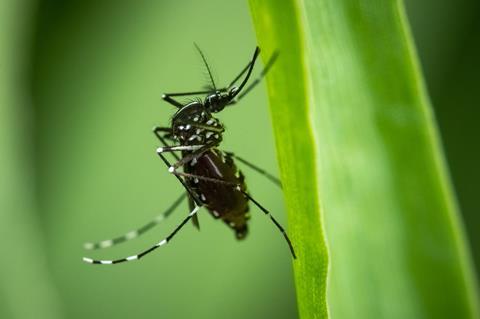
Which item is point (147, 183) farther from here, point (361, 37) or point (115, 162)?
point (361, 37)

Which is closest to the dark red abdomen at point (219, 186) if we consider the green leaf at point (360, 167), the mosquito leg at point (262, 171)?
the mosquito leg at point (262, 171)

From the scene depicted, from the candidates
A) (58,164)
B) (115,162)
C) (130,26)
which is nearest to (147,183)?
(115,162)

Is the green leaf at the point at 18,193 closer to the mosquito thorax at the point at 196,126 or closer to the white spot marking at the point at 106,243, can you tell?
Result: the white spot marking at the point at 106,243

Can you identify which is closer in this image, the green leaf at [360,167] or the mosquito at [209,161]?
the green leaf at [360,167]

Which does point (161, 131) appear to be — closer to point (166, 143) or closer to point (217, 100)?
point (166, 143)

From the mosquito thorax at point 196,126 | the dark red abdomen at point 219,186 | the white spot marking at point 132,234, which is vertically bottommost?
the white spot marking at point 132,234

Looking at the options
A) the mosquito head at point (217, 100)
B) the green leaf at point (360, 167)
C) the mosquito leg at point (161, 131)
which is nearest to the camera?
the green leaf at point (360, 167)

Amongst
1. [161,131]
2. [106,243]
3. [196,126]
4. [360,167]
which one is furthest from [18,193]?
[360,167]
